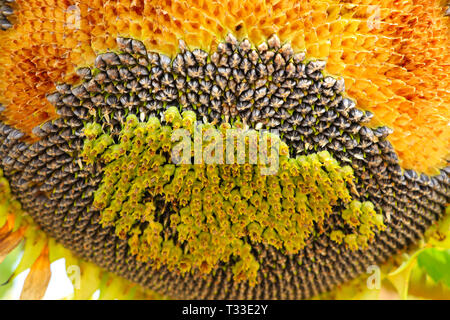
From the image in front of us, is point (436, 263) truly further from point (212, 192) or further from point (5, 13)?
point (5, 13)

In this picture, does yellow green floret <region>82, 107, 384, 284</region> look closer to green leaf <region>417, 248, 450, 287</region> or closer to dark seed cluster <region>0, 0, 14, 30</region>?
green leaf <region>417, 248, 450, 287</region>

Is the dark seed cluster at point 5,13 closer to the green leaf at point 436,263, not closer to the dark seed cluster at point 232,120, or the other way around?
the dark seed cluster at point 232,120

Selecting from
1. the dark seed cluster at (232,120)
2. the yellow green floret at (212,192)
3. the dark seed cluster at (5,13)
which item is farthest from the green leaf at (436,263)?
the dark seed cluster at (5,13)

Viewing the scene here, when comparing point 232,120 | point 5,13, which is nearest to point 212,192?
point 232,120

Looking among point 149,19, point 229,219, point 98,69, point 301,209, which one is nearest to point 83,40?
point 98,69

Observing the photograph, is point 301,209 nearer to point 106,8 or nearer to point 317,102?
point 317,102

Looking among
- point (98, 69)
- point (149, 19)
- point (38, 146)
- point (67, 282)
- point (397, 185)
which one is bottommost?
point (67, 282)

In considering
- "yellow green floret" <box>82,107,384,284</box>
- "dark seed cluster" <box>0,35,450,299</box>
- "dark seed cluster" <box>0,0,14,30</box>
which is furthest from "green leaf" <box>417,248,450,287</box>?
"dark seed cluster" <box>0,0,14,30</box>
